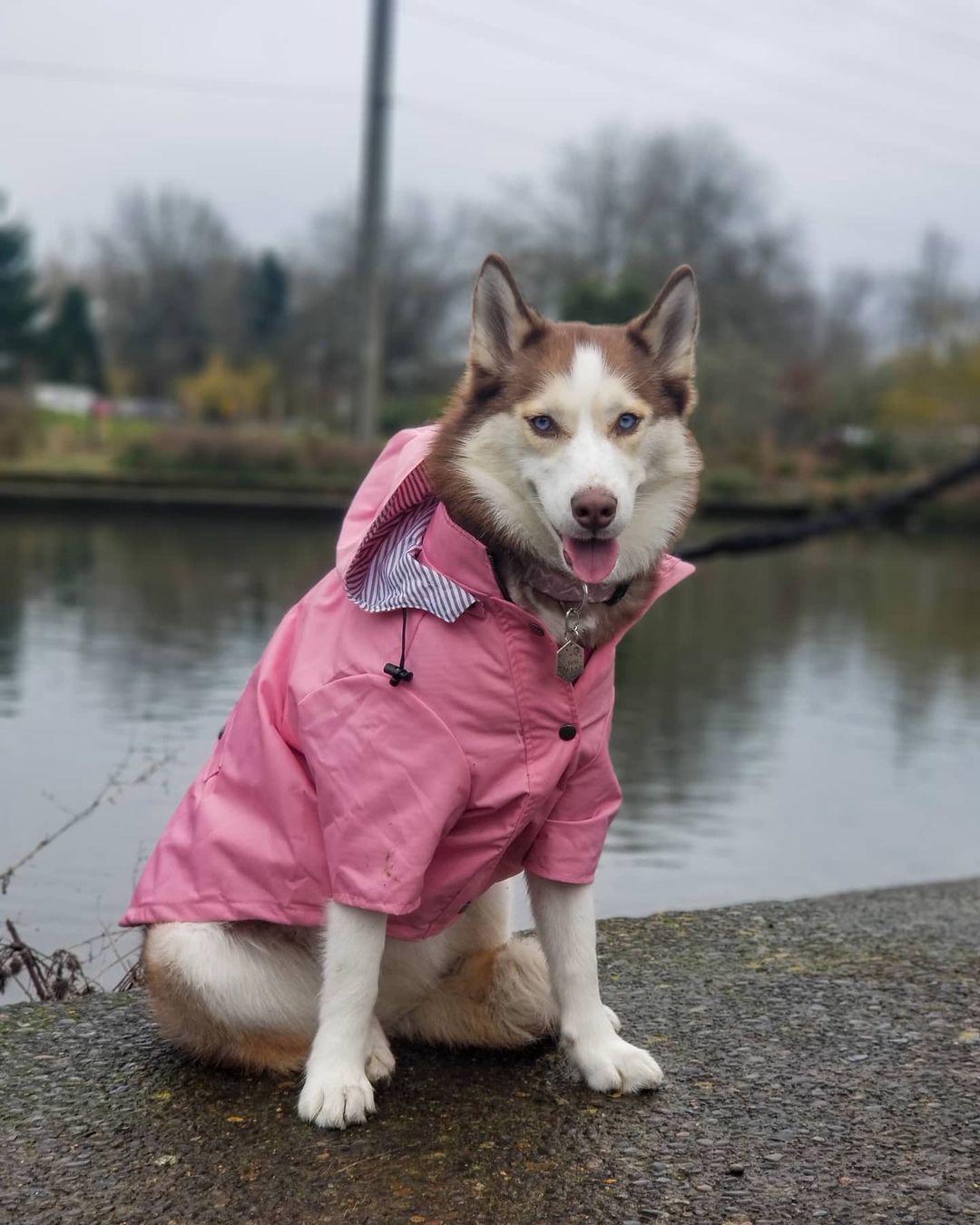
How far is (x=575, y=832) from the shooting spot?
3.54 m

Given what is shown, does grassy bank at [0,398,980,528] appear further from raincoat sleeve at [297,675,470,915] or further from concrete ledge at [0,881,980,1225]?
raincoat sleeve at [297,675,470,915]

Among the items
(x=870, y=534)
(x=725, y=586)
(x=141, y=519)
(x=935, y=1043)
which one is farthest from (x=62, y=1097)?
(x=870, y=534)

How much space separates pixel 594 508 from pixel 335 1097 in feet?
4.63

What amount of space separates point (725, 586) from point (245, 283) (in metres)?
46.2

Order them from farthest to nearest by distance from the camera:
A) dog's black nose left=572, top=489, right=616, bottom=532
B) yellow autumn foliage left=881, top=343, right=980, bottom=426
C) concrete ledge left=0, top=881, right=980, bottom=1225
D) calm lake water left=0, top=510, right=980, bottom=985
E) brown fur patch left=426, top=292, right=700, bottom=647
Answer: yellow autumn foliage left=881, top=343, right=980, bottom=426
calm lake water left=0, top=510, right=980, bottom=985
brown fur patch left=426, top=292, right=700, bottom=647
dog's black nose left=572, top=489, right=616, bottom=532
concrete ledge left=0, top=881, right=980, bottom=1225

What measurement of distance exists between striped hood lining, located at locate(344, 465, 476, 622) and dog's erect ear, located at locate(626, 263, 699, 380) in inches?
24.2

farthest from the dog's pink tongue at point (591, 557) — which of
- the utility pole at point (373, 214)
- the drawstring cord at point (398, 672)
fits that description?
the utility pole at point (373, 214)

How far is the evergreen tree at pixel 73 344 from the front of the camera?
71562 mm

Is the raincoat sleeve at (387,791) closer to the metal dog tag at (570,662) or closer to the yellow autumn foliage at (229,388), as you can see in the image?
the metal dog tag at (570,662)

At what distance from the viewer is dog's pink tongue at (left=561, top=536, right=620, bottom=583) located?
334cm

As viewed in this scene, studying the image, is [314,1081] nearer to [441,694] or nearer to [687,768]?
[441,694]

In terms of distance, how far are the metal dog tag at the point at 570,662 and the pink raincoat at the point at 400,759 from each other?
0.02 m

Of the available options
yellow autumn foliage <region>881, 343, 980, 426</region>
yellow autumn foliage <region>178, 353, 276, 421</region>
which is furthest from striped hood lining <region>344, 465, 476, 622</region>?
yellow autumn foliage <region>178, 353, 276, 421</region>

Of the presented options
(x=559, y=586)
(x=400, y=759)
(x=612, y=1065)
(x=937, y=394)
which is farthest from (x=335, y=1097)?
(x=937, y=394)
